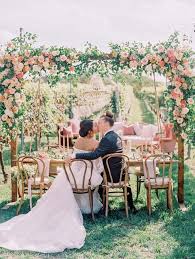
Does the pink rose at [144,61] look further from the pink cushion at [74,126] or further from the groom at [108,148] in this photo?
the pink cushion at [74,126]

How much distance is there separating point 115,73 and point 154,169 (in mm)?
1831

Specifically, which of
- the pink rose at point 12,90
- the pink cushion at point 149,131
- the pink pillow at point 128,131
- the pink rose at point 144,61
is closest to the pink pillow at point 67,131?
the pink pillow at point 128,131

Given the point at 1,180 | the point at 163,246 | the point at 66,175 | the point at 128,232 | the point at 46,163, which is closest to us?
the point at 163,246

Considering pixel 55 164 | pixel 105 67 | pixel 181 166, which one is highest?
pixel 105 67

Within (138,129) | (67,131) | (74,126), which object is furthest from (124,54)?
(74,126)

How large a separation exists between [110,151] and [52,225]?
141 centimetres

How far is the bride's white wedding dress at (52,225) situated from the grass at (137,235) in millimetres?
161

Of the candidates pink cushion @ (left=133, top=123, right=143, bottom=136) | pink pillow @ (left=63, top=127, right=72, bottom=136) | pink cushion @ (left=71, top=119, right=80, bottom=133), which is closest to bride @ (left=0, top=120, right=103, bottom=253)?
pink pillow @ (left=63, top=127, right=72, bottom=136)

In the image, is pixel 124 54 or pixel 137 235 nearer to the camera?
pixel 137 235

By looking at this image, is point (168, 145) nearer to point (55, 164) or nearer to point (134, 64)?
point (134, 64)

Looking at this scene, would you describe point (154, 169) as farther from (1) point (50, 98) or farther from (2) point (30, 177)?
(1) point (50, 98)

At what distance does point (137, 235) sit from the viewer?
5891mm

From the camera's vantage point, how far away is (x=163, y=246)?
214 inches

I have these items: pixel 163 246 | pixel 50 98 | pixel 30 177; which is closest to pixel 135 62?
pixel 30 177
